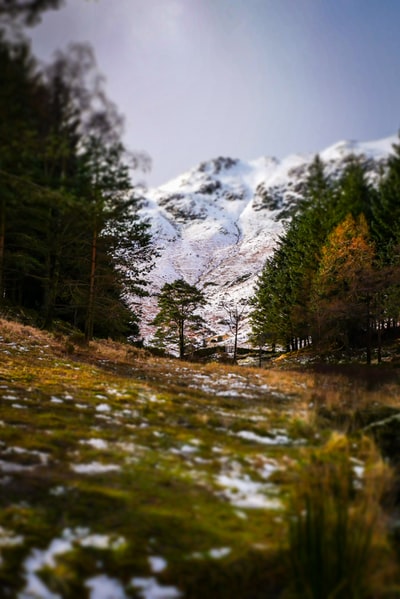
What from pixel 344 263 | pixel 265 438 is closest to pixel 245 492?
pixel 265 438

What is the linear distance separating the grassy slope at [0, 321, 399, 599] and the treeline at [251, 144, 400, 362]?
42.8 feet

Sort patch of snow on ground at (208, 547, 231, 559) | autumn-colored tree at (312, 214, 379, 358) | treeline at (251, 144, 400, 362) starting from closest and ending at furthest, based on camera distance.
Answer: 1. patch of snow on ground at (208, 547, 231, 559)
2. autumn-colored tree at (312, 214, 379, 358)
3. treeline at (251, 144, 400, 362)

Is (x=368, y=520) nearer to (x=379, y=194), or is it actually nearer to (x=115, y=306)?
(x=115, y=306)

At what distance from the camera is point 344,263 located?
68.9 ft

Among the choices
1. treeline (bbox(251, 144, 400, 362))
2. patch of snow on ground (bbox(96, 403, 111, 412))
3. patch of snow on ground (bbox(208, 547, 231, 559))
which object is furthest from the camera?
treeline (bbox(251, 144, 400, 362))

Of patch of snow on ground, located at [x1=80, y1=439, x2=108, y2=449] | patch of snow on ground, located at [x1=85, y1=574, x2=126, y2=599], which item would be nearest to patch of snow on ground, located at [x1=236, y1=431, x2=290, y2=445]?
patch of snow on ground, located at [x1=80, y1=439, x2=108, y2=449]

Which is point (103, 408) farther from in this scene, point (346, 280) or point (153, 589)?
point (346, 280)

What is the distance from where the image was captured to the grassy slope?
7.50 feet

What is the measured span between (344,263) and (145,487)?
1998 cm

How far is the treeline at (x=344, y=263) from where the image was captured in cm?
1961

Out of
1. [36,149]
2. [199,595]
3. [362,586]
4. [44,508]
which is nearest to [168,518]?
[199,595]

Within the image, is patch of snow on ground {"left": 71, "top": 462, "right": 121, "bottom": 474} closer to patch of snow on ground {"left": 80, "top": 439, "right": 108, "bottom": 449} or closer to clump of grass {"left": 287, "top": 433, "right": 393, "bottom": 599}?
patch of snow on ground {"left": 80, "top": 439, "right": 108, "bottom": 449}

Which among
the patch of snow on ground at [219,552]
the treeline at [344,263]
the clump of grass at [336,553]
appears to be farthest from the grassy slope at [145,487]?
the treeline at [344,263]

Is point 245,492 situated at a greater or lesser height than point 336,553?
lesser
